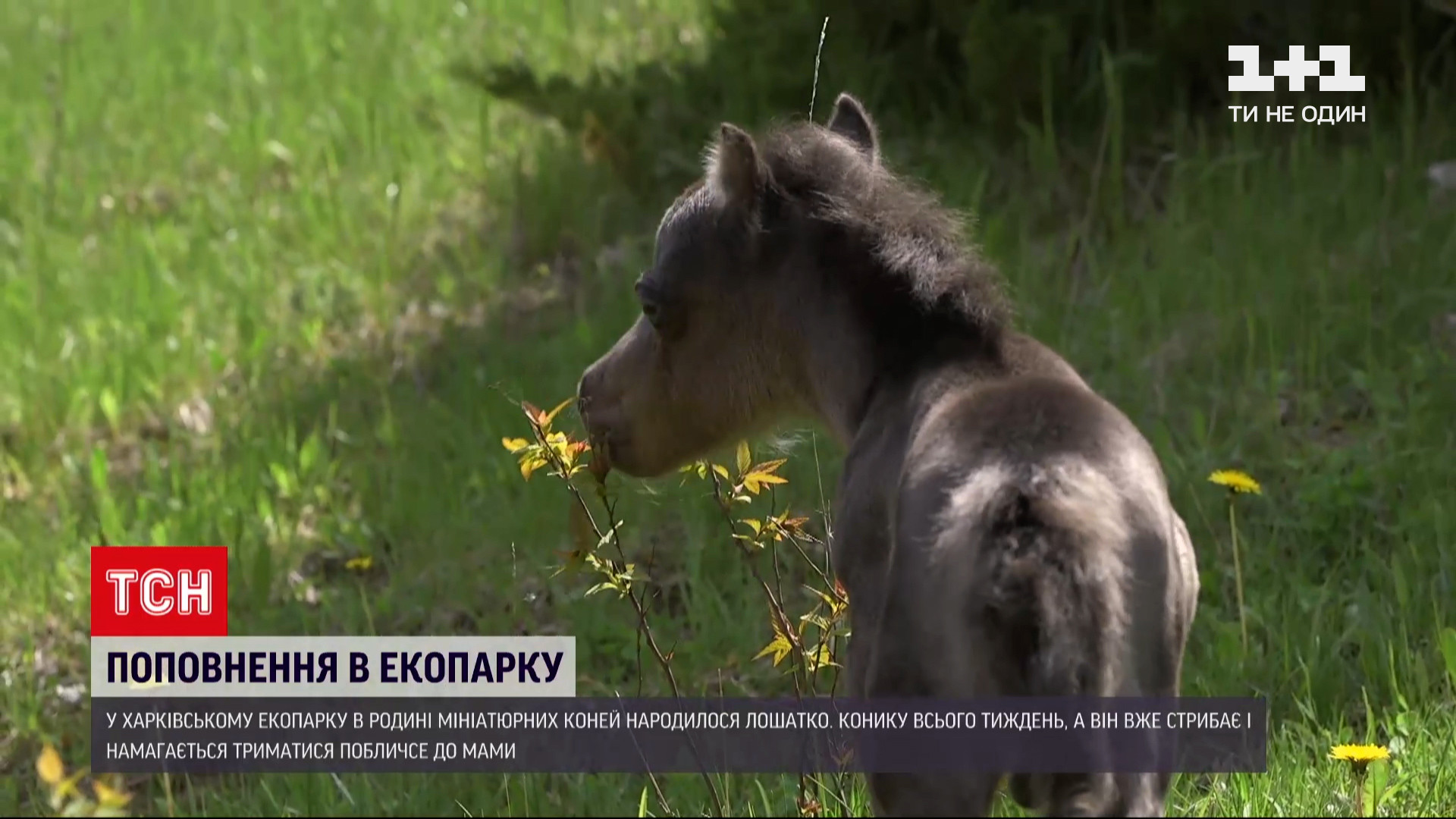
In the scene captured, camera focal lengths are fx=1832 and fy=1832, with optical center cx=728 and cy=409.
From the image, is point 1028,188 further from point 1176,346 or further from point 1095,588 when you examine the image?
Answer: point 1095,588

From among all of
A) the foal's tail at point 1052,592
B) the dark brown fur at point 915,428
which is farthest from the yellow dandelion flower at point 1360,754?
the foal's tail at point 1052,592

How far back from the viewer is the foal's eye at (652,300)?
402 centimetres

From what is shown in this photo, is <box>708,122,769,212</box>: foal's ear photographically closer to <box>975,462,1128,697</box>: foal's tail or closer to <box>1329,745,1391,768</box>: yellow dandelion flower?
<box>975,462,1128,697</box>: foal's tail

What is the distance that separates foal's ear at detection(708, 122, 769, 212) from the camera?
376 cm

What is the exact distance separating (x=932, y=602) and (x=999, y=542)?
165mm

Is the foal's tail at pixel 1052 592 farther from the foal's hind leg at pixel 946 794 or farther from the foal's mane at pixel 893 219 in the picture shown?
the foal's mane at pixel 893 219

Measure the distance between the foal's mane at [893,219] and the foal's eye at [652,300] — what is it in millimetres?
377

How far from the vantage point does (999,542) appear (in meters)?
2.75

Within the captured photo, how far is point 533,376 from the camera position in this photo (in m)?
7.46

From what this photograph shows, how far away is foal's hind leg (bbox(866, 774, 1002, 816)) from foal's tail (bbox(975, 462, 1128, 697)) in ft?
0.80

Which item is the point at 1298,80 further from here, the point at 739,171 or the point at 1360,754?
the point at 739,171

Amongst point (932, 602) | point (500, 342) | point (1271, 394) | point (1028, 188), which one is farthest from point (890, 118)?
point (932, 602)
